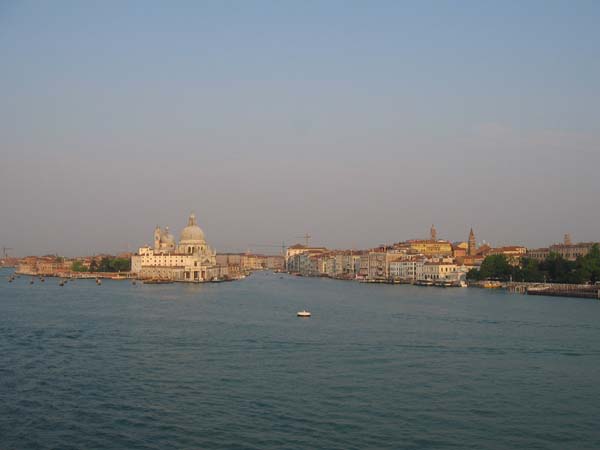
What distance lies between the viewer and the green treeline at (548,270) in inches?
1121

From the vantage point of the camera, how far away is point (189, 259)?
41.2 meters

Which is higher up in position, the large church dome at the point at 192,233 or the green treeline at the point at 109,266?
the large church dome at the point at 192,233

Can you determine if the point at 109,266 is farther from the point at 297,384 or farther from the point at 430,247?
the point at 297,384

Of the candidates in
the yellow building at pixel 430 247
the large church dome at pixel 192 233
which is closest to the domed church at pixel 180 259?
the large church dome at pixel 192 233

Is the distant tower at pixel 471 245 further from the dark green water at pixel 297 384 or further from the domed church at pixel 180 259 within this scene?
the dark green water at pixel 297 384

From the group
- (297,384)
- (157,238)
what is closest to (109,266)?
(157,238)

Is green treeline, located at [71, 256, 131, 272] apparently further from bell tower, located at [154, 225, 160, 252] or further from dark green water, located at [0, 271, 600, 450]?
dark green water, located at [0, 271, 600, 450]

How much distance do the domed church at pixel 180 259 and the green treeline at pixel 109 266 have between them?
194 cm

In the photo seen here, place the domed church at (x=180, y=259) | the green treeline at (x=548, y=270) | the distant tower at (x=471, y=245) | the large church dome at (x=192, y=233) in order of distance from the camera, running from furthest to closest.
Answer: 1. the distant tower at (x=471, y=245)
2. the large church dome at (x=192, y=233)
3. the domed church at (x=180, y=259)
4. the green treeline at (x=548, y=270)

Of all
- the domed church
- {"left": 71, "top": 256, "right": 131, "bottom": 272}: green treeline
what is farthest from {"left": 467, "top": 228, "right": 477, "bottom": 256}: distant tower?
{"left": 71, "top": 256, "right": 131, "bottom": 272}: green treeline

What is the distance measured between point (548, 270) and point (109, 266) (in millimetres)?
27764

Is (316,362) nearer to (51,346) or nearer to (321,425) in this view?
(321,425)

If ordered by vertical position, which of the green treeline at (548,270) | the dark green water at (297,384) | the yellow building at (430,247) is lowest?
the dark green water at (297,384)

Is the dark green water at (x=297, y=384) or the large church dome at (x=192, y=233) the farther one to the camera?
Answer: the large church dome at (x=192, y=233)
